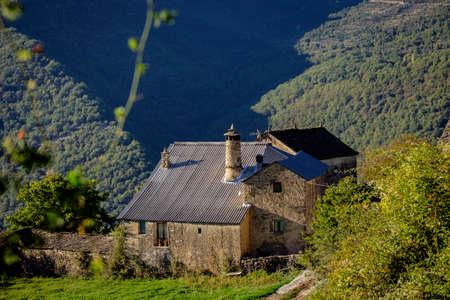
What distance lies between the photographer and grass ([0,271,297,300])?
23297 mm

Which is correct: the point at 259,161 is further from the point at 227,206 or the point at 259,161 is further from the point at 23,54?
the point at 23,54

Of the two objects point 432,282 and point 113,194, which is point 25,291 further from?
point 113,194

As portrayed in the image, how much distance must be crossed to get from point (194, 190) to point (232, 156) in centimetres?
264

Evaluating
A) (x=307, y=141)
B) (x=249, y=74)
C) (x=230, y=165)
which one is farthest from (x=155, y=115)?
(x=230, y=165)

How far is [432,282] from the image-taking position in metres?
10.8

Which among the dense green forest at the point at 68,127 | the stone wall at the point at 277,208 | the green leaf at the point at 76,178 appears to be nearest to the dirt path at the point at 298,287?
the stone wall at the point at 277,208

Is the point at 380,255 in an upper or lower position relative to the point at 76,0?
lower

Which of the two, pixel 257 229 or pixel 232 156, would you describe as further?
pixel 232 156

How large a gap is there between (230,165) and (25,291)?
1138 cm

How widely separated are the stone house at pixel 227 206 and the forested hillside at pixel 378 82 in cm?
3661

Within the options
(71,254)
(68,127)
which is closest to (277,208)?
(71,254)

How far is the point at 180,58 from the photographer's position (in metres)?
144

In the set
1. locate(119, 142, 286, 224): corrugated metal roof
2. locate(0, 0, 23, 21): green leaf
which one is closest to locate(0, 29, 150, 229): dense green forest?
locate(119, 142, 286, 224): corrugated metal roof

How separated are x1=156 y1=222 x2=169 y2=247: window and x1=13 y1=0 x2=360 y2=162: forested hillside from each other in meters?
46.1
